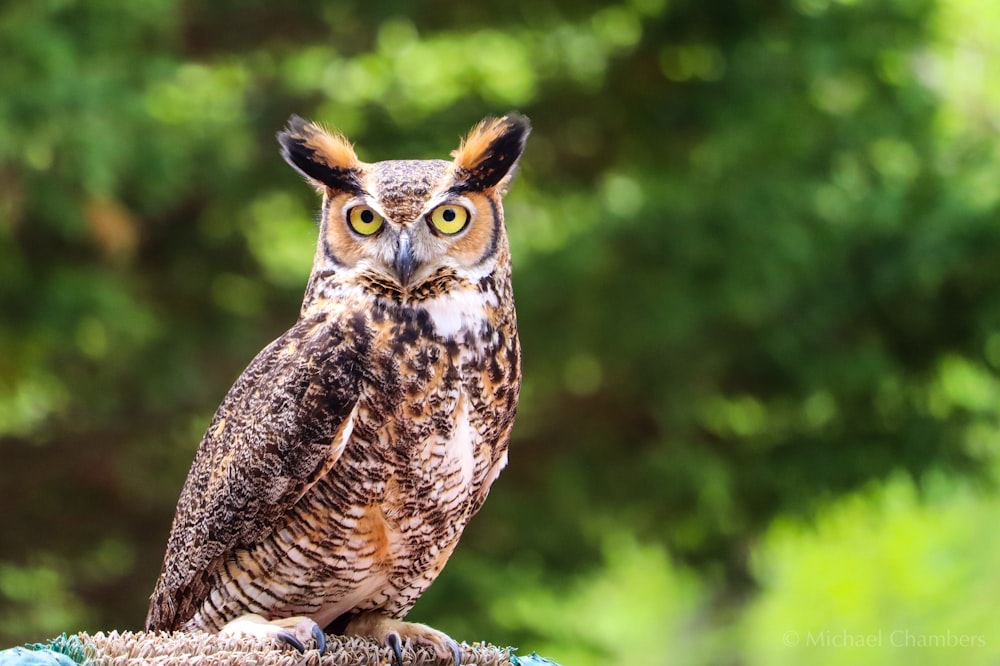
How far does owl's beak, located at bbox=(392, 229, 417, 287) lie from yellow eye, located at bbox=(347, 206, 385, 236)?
2.8 inches

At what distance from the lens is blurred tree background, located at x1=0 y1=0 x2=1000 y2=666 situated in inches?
191

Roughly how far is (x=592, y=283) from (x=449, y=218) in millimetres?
3157

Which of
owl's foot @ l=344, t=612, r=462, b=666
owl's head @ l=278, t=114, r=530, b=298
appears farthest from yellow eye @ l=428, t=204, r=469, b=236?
owl's foot @ l=344, t=612, r=462, b=666

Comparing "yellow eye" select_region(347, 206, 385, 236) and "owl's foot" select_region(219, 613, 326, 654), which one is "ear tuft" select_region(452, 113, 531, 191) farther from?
"owl's foot" select_region(219, 613, 326, 654)

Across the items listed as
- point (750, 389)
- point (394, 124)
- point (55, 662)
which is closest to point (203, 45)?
point (394, 124)

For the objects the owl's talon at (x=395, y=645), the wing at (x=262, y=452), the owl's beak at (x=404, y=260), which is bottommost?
the owl's talon at (x=395, y=645)

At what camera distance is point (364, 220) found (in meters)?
1.93

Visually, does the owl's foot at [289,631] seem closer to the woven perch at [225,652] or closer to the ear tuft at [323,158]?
the woven perch at [225,652]

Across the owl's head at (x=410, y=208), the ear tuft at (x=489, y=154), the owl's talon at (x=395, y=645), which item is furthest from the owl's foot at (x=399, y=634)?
the ear tuft at (x=489, y=154)

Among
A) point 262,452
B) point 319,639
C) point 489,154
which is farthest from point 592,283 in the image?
point 319,639

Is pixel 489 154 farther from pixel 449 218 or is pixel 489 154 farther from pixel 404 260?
pixel 404 260

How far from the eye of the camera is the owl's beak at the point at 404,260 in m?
1.84

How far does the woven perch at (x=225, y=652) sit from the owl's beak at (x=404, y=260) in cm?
59

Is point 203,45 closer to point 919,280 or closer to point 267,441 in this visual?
point 919,280
